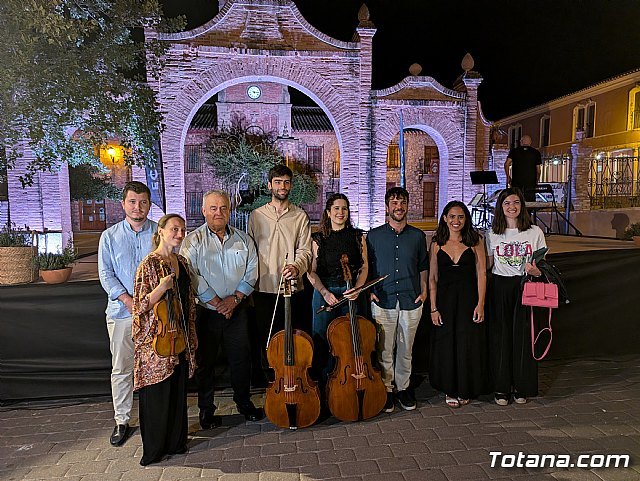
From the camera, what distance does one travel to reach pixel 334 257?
3967 millimetres

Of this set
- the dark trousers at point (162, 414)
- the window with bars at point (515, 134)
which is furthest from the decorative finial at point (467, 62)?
the window with bars at point (515, 134)

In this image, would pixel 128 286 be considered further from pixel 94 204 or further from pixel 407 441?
pixel 94 204

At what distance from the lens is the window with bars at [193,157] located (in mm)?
Result: 23312

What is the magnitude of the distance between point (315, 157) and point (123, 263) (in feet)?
71.1

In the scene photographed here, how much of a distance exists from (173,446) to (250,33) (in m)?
11.3

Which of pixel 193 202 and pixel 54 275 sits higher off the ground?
pixel 193 202

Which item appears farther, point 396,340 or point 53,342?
point 53,342

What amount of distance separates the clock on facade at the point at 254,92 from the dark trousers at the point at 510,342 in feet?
68.9

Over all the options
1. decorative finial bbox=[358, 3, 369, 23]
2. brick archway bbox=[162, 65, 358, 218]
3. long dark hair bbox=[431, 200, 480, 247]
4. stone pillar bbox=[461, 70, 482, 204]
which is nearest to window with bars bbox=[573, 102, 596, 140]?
stone pillar bbox=[461, 70, 482, 204]

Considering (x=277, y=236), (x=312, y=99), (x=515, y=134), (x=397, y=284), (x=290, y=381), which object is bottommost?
(x=290, y=381)

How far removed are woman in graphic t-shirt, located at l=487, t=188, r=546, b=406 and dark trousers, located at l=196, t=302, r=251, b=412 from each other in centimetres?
220

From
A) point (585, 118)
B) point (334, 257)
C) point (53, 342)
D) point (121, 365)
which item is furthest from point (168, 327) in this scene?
point (585, 118)

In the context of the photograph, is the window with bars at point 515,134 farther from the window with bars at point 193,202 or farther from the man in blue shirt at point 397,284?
the man in blue shirt at point 397,284

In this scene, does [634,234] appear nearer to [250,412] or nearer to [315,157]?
[250,412]
